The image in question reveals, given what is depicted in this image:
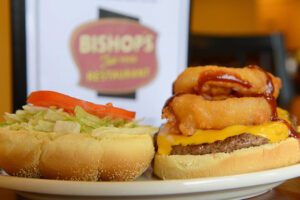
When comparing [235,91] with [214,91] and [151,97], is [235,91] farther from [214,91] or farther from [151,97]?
[151,97]

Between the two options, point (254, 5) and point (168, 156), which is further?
point (254, 5)

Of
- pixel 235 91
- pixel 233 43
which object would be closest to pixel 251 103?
pixel 235 91

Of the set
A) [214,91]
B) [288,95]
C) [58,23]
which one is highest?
[58,23]

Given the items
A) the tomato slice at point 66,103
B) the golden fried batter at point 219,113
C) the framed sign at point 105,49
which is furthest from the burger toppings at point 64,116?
the framed sign at point 105,49

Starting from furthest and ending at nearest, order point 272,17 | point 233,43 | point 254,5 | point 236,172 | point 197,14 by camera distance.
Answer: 1. point 272,17
2. point 254,5
3. point 197,14
4. point 233,43
5. point 236,172

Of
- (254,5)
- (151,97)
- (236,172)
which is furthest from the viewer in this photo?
(254,5)

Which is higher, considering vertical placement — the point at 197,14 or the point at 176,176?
the point at 197,14

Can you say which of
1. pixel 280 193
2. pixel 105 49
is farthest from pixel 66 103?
pixel 105 49

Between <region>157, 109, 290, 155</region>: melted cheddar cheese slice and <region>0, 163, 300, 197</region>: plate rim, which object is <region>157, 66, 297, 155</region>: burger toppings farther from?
<region>0, 163, 300, 197</region>: plate rim
